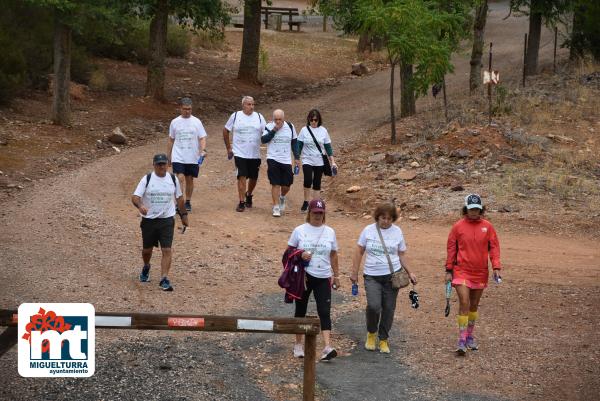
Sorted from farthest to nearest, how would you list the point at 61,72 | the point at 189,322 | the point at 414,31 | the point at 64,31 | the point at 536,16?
the point at 536,16 < the point at 61,72 < the point at 64,31 < the point at 414,31 < the point at 189,322

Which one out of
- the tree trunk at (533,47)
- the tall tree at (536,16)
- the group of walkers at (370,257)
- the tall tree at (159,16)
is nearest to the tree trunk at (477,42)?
the tall tree at (536,16)

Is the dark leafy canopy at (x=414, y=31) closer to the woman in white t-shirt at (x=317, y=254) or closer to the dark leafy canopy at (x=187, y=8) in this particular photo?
the dark leafy canopy at (x=187, y=8)

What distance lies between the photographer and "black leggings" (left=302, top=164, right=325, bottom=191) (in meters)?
16.7

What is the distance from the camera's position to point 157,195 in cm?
1224

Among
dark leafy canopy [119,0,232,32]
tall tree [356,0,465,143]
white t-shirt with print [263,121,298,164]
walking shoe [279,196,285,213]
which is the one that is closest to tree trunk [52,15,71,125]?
dark leafy canopy [119,0,232,32]

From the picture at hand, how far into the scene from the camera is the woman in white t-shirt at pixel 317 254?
10164 millimetres

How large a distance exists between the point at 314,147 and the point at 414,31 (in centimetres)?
626

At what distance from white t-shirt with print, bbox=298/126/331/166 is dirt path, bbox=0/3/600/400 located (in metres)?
1.12

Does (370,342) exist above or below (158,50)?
below

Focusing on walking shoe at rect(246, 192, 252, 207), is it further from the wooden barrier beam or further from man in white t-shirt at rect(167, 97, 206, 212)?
the wooden barrier beam

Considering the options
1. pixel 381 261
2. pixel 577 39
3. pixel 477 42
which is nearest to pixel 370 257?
pixel 381 261

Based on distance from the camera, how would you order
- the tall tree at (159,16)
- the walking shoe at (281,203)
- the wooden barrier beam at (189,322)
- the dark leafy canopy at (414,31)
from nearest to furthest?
the wooden barrier beam at (189,322) → the walking shoe at (281,203) → the dark leafy canopy at (414,31) → the tall tree at (159,16)

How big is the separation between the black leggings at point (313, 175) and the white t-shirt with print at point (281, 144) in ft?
1.13

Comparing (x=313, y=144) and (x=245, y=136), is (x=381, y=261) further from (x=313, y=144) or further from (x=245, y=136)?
(x=245, y=136)
